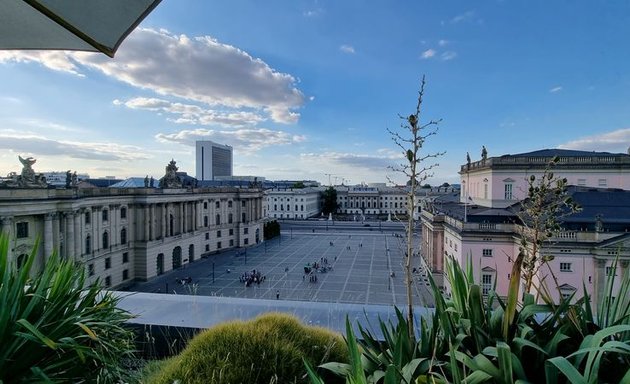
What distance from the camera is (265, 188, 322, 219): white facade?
90.9 meters

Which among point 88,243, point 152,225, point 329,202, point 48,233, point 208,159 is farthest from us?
point 208,159

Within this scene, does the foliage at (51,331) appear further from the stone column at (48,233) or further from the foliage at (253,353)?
the stone column at (48,233)

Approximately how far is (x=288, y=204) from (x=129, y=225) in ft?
196

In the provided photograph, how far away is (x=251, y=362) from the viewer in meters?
3.41

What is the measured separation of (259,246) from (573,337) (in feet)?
159

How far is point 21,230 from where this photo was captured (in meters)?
22.2

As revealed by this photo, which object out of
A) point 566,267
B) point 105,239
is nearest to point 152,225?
point 105,239

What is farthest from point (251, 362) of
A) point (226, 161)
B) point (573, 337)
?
point (226, 161)

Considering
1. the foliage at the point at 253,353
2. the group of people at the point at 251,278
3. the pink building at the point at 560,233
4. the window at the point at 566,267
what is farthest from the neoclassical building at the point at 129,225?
the window at the point at 566,267

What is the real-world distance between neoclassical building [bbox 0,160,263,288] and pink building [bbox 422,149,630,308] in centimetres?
2463

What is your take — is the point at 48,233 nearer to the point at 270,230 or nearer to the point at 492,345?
the point at 492,345

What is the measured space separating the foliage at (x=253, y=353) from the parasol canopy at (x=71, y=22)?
8.65 feet

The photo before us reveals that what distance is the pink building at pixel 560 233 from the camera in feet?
60.7

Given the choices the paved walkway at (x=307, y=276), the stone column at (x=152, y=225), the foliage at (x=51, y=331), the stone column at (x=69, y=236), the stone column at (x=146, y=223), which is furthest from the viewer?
the stone column at (x=152, y=225)
